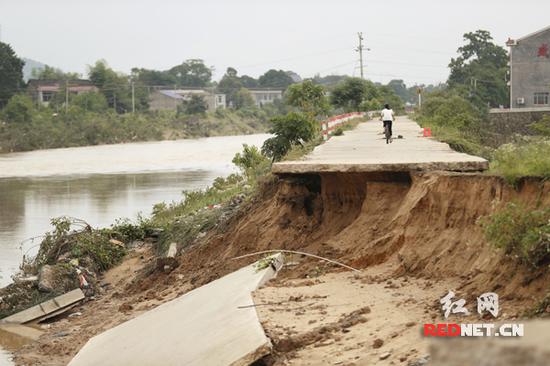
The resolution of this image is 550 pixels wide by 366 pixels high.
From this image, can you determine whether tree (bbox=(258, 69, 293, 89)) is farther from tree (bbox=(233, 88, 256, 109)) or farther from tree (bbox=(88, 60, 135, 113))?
tree (bbox=(88, 60, 135, 113))

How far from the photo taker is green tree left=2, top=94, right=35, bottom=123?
291ft

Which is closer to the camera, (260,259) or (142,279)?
(260,259)

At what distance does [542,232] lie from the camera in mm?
A: 7859

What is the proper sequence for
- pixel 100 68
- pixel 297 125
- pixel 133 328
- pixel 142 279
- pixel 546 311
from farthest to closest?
pixel 100 68
pixel 297 125
pixel 142 279
pixel 133 328
pixel 546 311

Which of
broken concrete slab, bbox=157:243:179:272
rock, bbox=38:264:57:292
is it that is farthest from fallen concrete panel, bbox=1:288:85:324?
broken concrete slab, bbox=157:243:179:272

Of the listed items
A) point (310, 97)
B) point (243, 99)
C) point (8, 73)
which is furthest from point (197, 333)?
point (243, 99)

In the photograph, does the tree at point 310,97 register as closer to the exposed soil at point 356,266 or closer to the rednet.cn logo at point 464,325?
the exposed soil at point 356,266

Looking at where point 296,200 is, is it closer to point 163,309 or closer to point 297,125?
point 163,309

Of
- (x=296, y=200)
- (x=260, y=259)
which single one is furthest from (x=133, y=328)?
(x=296, y=200)

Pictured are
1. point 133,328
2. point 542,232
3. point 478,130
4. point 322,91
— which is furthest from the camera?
point 322,91

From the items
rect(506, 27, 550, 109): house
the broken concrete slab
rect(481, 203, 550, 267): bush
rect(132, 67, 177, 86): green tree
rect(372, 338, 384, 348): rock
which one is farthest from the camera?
rect(132, 67, 177, 86): green tree

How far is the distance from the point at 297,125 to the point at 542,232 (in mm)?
19660

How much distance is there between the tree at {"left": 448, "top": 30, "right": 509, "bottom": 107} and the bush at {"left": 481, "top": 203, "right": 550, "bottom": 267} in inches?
2170

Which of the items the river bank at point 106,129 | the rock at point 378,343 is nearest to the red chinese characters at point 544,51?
the river bank at point 106,129
